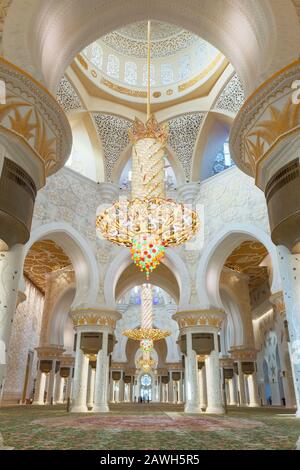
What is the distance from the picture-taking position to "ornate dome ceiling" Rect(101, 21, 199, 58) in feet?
36.3

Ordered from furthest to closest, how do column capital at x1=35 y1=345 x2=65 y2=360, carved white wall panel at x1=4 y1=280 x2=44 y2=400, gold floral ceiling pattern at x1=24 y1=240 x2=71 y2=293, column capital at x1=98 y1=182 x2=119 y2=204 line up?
carved white wall panel at x1=4 y1=280 x2=44 y2=400 → column capital at x1=35 y1=345 x2=65 y2=360 → gold floral ceiling pattern at x1=24 y1=240 x2=71 y2=293 → column capital at x1=98 y1=182 x2=119 y2=204

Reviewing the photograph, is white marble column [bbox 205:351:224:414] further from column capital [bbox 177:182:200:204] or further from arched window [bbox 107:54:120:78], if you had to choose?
arched window [bbox 107:54:120:78]

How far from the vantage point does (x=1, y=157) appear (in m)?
3.03

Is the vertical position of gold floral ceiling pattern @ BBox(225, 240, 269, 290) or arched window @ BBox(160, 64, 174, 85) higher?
arched window @ BBox(160, 64, 174, 85)

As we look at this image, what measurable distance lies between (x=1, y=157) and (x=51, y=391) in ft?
36.8

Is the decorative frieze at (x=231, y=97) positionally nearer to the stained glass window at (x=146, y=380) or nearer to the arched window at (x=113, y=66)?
the arched window at (x=113, y=66)

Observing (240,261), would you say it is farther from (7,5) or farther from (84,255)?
(7,5)

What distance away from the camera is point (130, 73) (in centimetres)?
1144

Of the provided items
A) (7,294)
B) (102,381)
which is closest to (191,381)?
(102,381)

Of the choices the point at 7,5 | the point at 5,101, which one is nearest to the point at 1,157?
the point at 5,101

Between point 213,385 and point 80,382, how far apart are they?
10.5 feet

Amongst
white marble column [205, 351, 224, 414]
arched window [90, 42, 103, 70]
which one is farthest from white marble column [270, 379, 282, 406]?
arched window [90, 42, 103, 70]

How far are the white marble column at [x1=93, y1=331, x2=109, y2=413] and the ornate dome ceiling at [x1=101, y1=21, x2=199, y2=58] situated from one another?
8.62 metres

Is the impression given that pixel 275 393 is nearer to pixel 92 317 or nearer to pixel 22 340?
pixel 92 317
